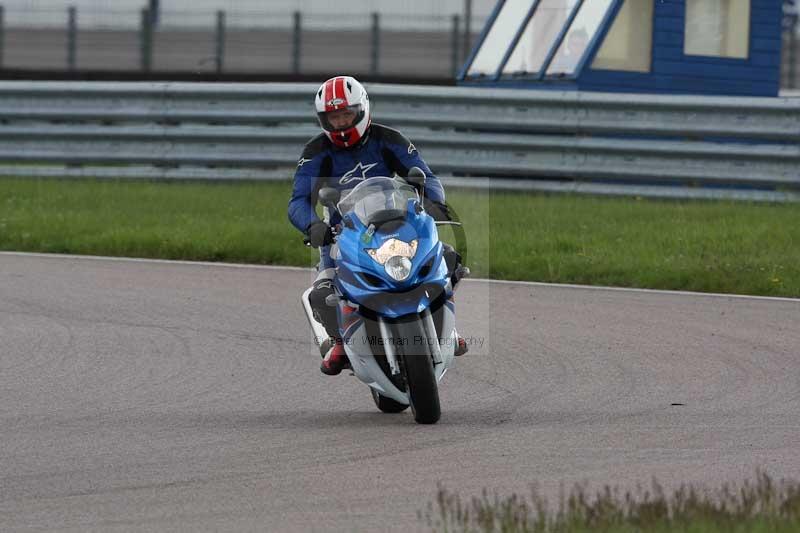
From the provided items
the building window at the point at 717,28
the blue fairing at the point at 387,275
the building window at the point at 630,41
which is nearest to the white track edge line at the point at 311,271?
the blue fairing at the point at 387,275

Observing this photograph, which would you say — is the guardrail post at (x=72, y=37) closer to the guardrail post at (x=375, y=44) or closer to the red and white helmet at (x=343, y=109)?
the guardrail post at (x=375, y=44)

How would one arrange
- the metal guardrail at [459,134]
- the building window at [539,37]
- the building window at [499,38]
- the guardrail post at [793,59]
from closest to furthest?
the metal guardrail at [459,134], the building window at [539,37], the building window at [499,38], the guardrail post at [793,59]

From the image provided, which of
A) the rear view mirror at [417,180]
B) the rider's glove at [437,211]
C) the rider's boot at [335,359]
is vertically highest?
the rear view mirror at [417,180]

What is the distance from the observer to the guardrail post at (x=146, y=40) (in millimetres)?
27516

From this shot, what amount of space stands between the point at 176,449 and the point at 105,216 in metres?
9.18

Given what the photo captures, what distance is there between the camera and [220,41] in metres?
28.0

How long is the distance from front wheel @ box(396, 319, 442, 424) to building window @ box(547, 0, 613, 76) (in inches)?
485

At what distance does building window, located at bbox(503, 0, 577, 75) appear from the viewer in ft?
64.1

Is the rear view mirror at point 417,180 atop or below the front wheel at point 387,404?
atop

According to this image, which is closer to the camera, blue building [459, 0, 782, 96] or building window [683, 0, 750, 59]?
blue building [459, 0, 782, 96]

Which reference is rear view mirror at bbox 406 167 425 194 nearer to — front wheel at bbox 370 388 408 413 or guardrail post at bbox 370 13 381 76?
front wheel at bbox 370 388 408 413

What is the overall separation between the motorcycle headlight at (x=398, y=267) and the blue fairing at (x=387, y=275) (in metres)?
0.02

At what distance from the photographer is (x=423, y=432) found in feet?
23.4

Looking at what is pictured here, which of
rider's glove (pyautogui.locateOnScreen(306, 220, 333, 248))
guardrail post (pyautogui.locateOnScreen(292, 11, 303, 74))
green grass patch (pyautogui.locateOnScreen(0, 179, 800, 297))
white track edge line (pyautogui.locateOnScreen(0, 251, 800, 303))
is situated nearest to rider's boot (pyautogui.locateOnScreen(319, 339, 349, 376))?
rider's glove (pyautogui.locateOnScreen(306, 220, 333, 248))
